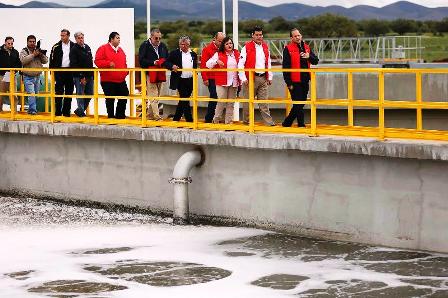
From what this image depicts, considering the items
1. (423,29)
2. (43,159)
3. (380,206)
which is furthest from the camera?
(423,29)

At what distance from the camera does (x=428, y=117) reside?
22.5m

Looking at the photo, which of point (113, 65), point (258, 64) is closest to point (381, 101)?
point (258, 64)

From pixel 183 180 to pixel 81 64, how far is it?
11.7 feet

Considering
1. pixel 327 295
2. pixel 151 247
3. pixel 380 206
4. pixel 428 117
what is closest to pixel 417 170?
pixel 380 206

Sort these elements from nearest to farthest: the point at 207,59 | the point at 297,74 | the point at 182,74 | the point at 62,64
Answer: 1. the point at 297,74
2. the point at 207,59
3. the point at 182,74
4. the point at 62,64

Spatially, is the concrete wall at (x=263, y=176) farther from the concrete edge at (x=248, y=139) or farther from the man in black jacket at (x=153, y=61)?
the man in black jacket at (x=153, y=61)

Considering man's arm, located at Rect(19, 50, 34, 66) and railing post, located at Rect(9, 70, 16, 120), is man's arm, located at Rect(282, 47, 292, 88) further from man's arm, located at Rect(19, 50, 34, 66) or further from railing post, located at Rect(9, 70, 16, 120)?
man's arm, located at Rect(19, 50, 34, 66)

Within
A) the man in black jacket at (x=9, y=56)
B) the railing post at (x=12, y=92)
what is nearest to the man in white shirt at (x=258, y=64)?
the railing post at (x=12, y=92)

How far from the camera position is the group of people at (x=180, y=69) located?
15.7 metres

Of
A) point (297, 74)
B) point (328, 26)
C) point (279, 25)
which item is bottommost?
point (297, 74)

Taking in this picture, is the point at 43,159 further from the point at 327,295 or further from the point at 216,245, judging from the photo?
the point at 327,295

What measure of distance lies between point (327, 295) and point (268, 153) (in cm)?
366

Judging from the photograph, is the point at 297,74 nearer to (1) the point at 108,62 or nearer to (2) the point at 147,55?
(2) the point at 147,55

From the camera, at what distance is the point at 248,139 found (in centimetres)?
1557
